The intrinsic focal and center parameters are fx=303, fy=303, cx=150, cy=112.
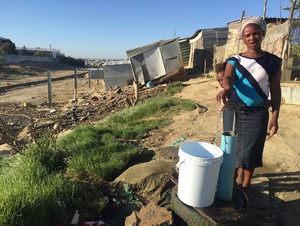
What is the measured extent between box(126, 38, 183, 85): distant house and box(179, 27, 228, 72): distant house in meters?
2.27

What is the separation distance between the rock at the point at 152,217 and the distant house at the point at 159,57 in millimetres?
15194

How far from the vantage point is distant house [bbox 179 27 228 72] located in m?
20.2

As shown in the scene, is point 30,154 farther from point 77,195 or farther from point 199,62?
point 199,62

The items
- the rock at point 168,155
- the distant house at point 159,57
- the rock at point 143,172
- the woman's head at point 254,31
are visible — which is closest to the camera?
the woman's head at point 254,31

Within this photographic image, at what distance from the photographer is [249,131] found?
298 cm

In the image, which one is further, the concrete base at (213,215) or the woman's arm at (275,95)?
the woman's arm at (275,95)

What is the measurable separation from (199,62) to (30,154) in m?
17.2

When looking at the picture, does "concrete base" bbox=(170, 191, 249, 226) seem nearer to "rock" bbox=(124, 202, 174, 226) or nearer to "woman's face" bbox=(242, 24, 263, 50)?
"rock" bbox=(124, 202, 174, 226)

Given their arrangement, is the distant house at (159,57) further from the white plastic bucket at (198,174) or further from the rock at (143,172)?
the white plastic bucket at (198,174)

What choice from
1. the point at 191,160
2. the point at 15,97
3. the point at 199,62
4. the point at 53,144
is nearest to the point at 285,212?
the point at 191,160

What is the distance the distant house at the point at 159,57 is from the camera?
17656 millimetres

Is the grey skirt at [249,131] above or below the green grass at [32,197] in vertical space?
above

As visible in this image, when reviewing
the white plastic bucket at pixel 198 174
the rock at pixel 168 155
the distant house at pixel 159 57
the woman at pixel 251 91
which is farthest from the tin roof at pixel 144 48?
the white plastic bucket at pixel 198 174

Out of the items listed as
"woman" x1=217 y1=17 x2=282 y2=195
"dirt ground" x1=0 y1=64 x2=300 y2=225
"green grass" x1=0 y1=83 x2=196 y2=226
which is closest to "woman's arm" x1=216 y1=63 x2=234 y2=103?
"woman" x1=217 y1=17 x2=282 y2=195
